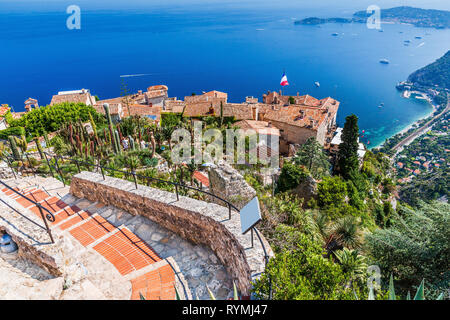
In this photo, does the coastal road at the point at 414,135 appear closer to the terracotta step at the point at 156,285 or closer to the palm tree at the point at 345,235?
the palm tree at the point at 345,235

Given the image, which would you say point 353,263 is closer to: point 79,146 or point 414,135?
point 79,146

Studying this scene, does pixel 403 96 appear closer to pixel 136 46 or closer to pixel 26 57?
pixel 136 46

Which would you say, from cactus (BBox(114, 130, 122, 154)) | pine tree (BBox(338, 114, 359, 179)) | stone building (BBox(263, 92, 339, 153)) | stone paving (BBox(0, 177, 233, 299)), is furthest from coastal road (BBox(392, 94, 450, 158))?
stone paving (BBox(0, 177, 233, 299))

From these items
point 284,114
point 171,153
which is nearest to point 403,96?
point 284,114

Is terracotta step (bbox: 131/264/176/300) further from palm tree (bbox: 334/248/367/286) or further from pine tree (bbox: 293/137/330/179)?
pine tree (bbox: 293/137/330/179)

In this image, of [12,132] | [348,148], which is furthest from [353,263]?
[12,132]

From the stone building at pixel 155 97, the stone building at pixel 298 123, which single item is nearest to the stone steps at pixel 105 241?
the stone building at pixel 298 123
